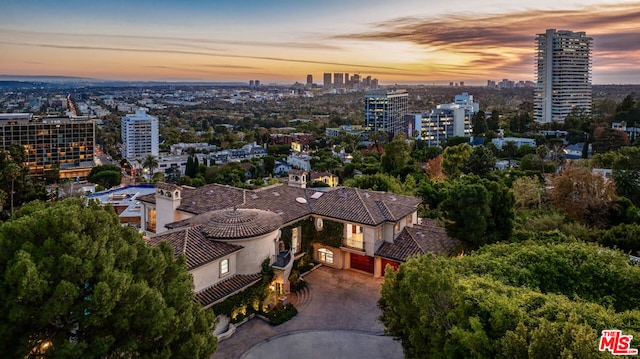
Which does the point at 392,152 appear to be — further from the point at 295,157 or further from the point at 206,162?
the point at 206,162

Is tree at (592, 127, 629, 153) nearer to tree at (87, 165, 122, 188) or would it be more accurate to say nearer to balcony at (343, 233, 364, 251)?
balcony at (343, 233, 364, 251)

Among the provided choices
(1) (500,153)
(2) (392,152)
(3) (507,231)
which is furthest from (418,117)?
(3) (507,231)

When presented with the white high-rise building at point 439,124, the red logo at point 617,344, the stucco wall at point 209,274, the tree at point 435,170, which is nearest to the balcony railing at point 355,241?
the stucco wall at point 209,274

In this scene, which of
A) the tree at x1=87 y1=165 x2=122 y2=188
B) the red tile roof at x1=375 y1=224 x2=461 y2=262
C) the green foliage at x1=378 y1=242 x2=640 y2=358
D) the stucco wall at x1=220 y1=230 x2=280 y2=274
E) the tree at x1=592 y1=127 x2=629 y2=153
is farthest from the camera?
the tree at x1=87 y1=165 x2=122 y2=188

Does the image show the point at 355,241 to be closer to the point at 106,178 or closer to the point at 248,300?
the point at 248,300

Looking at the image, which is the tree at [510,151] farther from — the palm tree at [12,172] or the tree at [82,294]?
the tree at [82,294]

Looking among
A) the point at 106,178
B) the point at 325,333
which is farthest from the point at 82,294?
the point at 106,178

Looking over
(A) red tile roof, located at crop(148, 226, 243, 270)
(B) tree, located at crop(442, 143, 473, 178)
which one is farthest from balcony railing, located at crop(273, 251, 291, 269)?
(B) tree, located at crop(442, 143, 473, 178)
